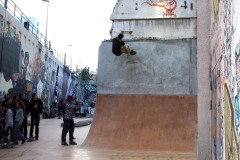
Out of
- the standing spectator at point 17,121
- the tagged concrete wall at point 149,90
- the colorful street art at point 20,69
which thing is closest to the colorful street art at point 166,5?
the tagged concrete wall at point 149,90

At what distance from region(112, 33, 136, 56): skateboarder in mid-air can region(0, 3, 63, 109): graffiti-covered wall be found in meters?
8.21

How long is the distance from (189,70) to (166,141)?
107 inches

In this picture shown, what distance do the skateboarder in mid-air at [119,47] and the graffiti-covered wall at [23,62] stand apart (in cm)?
821

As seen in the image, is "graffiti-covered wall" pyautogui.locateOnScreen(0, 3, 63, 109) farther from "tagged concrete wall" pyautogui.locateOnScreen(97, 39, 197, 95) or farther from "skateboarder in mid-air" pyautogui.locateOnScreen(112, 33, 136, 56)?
"skateboarder in mid-air" pyautogui.locateOnScreen(112, 33, 136, 56)

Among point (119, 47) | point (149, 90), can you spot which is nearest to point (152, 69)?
point (149, 90)

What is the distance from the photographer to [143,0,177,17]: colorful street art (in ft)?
44.1

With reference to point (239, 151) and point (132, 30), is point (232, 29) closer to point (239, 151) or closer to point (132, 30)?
point (239, 151)

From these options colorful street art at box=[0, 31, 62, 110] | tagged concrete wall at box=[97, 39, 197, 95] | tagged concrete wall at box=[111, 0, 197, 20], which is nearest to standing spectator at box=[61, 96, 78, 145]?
tagged concrete wall at box=[97, 39, 197, 95]

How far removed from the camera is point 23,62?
22.0m

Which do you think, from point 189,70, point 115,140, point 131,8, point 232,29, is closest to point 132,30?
point 131,8

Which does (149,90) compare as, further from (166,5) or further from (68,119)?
(166,5)

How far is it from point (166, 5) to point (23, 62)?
11853 millimetres

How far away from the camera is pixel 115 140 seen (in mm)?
10477

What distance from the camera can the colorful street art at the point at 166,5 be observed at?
44.1 feet
